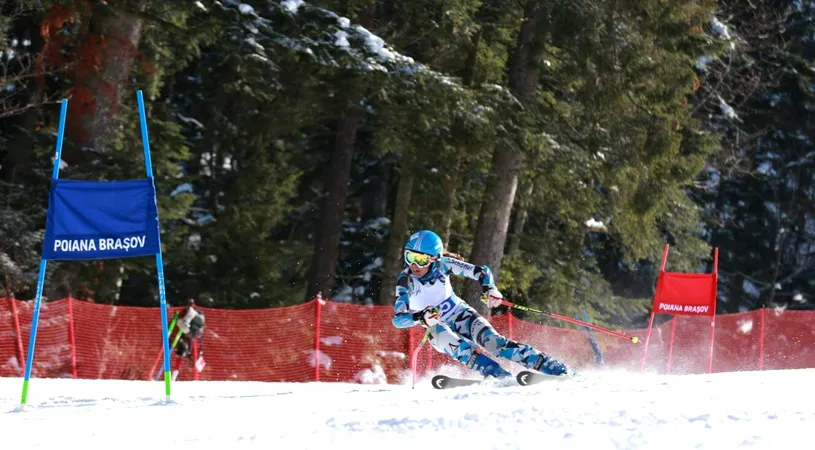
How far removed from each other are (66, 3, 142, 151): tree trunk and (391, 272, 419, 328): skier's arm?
9.50 m

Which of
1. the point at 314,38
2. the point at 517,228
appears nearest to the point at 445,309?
the point at 314,38

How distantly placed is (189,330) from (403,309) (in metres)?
6.67

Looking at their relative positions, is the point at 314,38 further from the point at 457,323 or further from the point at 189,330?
the point at 457,323

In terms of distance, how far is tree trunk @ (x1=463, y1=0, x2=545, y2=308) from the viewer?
18.8 meters

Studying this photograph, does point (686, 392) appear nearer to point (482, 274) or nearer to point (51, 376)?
point (482, 274)

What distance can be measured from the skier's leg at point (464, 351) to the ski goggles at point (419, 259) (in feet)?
1.97

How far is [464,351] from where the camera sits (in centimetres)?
953

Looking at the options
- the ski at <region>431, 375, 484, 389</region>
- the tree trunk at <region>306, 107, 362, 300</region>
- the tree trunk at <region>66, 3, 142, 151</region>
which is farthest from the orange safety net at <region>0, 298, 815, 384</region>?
the ski at <region>431, 375, 484, 389</region>

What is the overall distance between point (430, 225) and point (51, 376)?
878cm

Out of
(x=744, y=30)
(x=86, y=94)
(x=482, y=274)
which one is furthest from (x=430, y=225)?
(x=744, y=30)

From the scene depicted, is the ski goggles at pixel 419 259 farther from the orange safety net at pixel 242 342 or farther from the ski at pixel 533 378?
the orange safety net at pixel 242 342

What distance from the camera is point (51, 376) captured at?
15.5m

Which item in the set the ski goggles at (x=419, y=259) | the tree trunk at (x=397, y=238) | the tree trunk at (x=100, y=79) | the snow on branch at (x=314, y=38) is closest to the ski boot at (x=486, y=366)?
the ski goggles at (x=419, y=259)

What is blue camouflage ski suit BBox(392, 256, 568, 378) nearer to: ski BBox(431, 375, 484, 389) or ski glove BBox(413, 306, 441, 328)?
ski glove BBox(413, 306, 441, 328)
